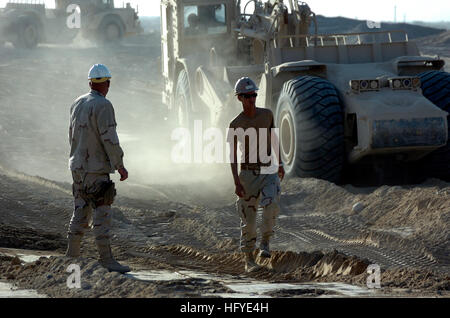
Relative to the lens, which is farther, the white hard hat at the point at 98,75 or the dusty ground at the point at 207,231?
the white hard hat at the point at 98,75

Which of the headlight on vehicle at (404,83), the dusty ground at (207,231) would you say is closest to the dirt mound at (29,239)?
the dusty ground at (207,231)

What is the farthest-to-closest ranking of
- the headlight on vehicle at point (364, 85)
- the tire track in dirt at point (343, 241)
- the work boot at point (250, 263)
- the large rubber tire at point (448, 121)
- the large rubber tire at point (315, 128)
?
1. the large rubber tire at point (448, 121)
2. the large rubber tire at point (315, 128)
3. the headlight on vehicle at point (364, 85)
4. the tire track in dirt at point (343, 241)
5. the work boot at point (250, 263)

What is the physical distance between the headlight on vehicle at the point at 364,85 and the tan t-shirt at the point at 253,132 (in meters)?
3.65

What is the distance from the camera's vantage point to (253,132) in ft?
24.6

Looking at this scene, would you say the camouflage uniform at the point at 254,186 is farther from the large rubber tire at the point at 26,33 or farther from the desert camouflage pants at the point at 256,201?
the large rubber tire at the point at 26,33

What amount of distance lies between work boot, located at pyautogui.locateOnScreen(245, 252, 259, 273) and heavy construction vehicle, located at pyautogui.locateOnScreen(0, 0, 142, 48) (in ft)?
99.3

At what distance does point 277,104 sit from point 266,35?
2.00 meters

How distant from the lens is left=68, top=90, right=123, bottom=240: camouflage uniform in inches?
270

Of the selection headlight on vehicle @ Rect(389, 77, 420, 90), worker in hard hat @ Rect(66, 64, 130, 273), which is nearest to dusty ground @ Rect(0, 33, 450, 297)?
worker in hard hat @ Rect(66, 64, 130, 273)

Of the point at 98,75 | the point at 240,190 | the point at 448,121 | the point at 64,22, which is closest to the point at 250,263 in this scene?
the point at 240,190

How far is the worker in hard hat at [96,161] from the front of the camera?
22.5 ft

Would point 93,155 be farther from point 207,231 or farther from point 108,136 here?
point 207,231

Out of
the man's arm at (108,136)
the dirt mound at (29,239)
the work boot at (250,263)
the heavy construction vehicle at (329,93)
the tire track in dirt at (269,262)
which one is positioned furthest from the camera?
the heavy construction vehicle at (329,93)
